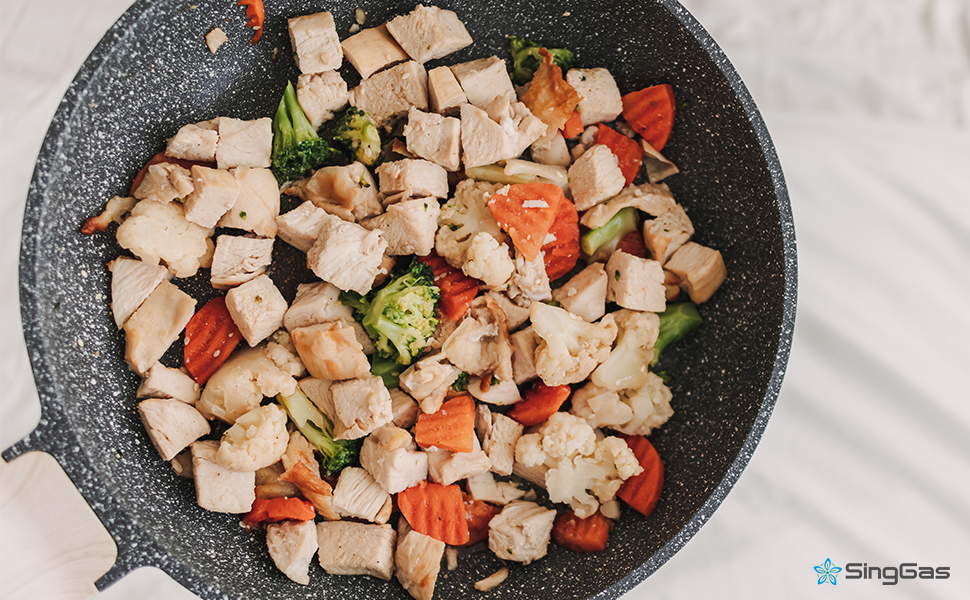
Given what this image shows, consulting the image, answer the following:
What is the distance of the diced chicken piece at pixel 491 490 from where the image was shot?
1805 millimetres

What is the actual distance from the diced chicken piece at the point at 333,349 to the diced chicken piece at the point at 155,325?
0.29 metres

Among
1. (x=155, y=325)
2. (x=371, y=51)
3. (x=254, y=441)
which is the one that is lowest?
(x=254, y=441)

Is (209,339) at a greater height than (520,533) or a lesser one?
greater

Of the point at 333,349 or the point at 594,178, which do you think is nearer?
the point at 333,349

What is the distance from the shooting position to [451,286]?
1.76 metres

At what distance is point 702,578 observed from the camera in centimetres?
212

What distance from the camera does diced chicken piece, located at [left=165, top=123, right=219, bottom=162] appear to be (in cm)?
158

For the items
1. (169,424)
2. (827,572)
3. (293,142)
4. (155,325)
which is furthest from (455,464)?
(827,572)

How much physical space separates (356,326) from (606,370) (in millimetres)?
703

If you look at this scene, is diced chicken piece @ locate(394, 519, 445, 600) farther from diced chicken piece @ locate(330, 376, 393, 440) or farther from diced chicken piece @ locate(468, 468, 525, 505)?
diced chicken piece @ locate(330, 376, 393, 440)

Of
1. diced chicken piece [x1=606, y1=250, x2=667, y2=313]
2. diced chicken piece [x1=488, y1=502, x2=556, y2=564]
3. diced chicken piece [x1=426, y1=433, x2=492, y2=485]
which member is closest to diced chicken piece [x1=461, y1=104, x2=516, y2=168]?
diced chicken piece [x1=606, y1=250, x2=667, y2=313]

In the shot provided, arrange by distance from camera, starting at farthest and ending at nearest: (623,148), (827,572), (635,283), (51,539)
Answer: (827,572) → (623,148) → (635,283) → (51,539)

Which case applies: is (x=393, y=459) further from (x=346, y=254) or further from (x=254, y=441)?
(x=346, y=254)

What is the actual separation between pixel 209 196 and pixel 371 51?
585 mm
